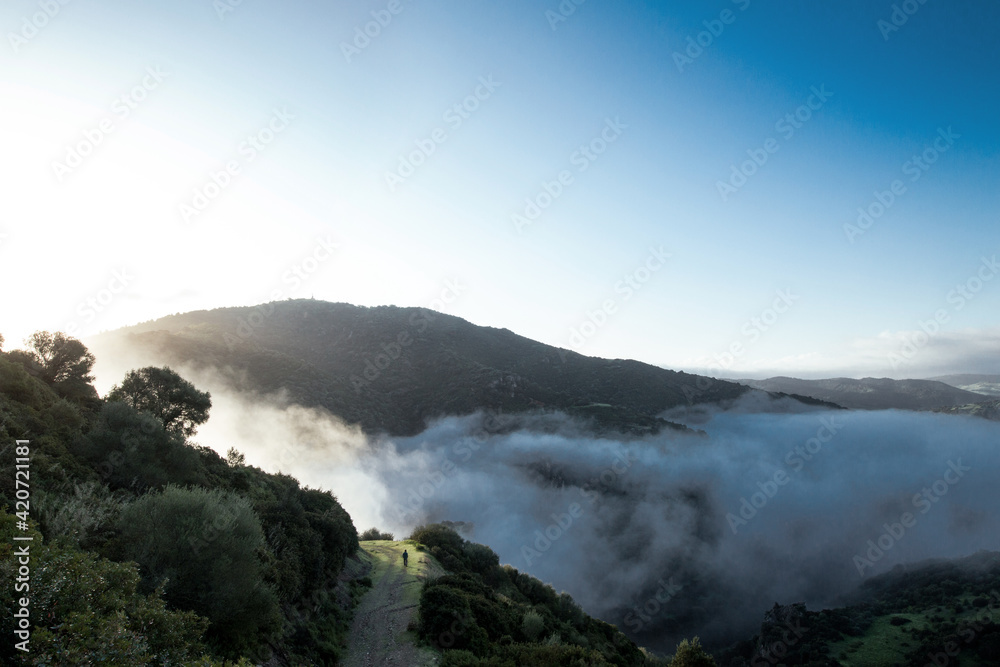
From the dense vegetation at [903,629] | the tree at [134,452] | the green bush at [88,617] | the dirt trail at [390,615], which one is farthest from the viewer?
the dense vegetation at [903,629]

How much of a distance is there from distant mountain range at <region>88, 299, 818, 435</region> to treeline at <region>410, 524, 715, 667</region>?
270 feet

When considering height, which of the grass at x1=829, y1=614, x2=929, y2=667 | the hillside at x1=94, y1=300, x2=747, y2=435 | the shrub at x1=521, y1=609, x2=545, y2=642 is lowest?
the grass at x1=829, y1=614, x2=929, y2=667

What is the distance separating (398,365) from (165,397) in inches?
4329

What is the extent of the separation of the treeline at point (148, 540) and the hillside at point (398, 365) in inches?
3146

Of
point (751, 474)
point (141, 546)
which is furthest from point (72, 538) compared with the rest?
point (751, 474)

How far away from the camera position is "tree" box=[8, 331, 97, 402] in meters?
23.6

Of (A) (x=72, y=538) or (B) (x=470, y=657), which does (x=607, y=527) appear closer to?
(B) (x=470, y=657)

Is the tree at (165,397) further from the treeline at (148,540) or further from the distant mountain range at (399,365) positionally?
the distant mountain range at (399,365)

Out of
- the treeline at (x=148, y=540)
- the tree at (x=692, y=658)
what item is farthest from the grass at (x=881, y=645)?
the treeline at (x=148, y=540)

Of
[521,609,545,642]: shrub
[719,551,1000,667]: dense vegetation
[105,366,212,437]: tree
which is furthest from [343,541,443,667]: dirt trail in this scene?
[719,551,1000,667]: dense vegetation

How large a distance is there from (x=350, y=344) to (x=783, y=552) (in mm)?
198148

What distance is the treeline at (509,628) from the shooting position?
18.2 m

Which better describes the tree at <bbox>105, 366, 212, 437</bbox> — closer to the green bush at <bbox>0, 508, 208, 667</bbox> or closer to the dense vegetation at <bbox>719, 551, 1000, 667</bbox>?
the green bush at <bbox>0, 508, 208, 667</bbox>

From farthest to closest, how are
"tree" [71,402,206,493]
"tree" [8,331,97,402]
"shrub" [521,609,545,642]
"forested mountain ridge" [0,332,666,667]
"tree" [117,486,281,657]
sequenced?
"tree" [8,331,97,402], "shrub" [521,609,545,642], "tree" [71,402,206,493], "tree" [117,486,281,657], "forested mountain ridge" [0,332,666,667]
